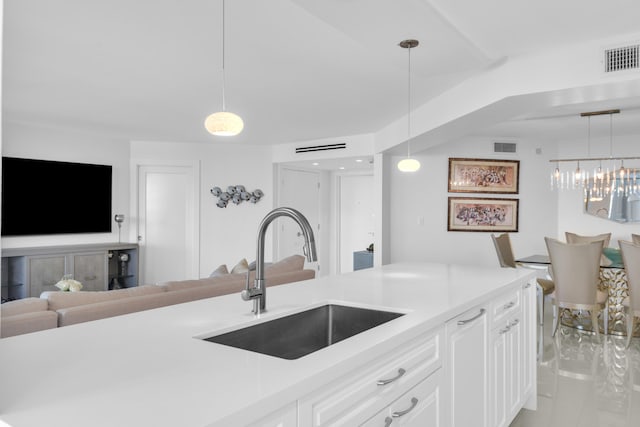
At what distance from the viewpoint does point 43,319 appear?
2113mm

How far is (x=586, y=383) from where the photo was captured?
11.2 feet

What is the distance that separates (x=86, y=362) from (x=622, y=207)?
23.9 ft

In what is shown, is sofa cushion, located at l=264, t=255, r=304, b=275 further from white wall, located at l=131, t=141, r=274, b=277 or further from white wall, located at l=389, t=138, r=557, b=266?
white wall, located at l=131, t=141, r=274, b=277

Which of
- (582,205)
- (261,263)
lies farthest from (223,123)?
(582,205)

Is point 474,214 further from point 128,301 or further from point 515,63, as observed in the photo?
point 128,301

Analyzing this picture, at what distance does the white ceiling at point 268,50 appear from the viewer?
2676 millimetres

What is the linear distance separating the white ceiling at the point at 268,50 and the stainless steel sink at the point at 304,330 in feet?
5.08

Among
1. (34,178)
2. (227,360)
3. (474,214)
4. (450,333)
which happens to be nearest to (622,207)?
(474,214)

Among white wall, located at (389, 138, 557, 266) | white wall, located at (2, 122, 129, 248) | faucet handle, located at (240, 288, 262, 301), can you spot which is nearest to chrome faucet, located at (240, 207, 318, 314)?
faucet handle, located at (240, 288, 262, 301)

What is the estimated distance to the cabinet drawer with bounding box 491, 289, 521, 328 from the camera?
2307 millimetres

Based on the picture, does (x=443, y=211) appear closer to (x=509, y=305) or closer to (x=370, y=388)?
(x=509, y=305)

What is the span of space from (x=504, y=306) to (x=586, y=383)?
1.58m

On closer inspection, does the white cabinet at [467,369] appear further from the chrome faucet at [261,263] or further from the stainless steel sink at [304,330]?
the chrome faucet at [261,263]

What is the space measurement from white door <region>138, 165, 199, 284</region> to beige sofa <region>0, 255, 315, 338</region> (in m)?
4.37
